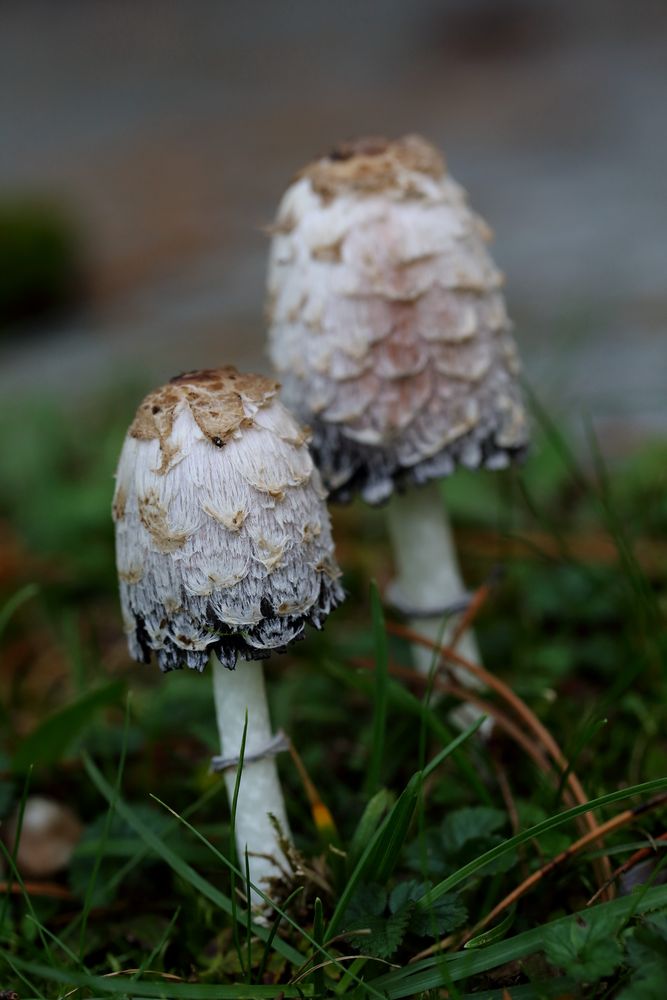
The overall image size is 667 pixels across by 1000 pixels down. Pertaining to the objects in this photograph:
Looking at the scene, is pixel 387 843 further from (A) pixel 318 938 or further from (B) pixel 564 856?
(B) pixel 564 856

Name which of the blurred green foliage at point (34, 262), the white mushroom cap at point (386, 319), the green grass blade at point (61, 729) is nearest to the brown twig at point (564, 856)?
the white mushroom cap at point (386, 319)

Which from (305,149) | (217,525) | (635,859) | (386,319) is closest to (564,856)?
(635,859)

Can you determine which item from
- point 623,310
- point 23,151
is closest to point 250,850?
point 623,310

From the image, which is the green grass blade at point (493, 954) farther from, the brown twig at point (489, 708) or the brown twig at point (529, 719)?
the brown twig at point (489, 708)

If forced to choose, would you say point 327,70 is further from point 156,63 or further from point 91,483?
point 91,483

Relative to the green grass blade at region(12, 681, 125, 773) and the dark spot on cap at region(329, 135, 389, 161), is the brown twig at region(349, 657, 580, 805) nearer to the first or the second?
the green grass blade at region(12, 681, 125, 773)

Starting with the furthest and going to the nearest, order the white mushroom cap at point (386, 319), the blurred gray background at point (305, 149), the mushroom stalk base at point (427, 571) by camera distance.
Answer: the blurred gray background at point (305, 149) → the mushroom stalk base at point (427, 571) → the white mushroom cap at point (386, 319)
